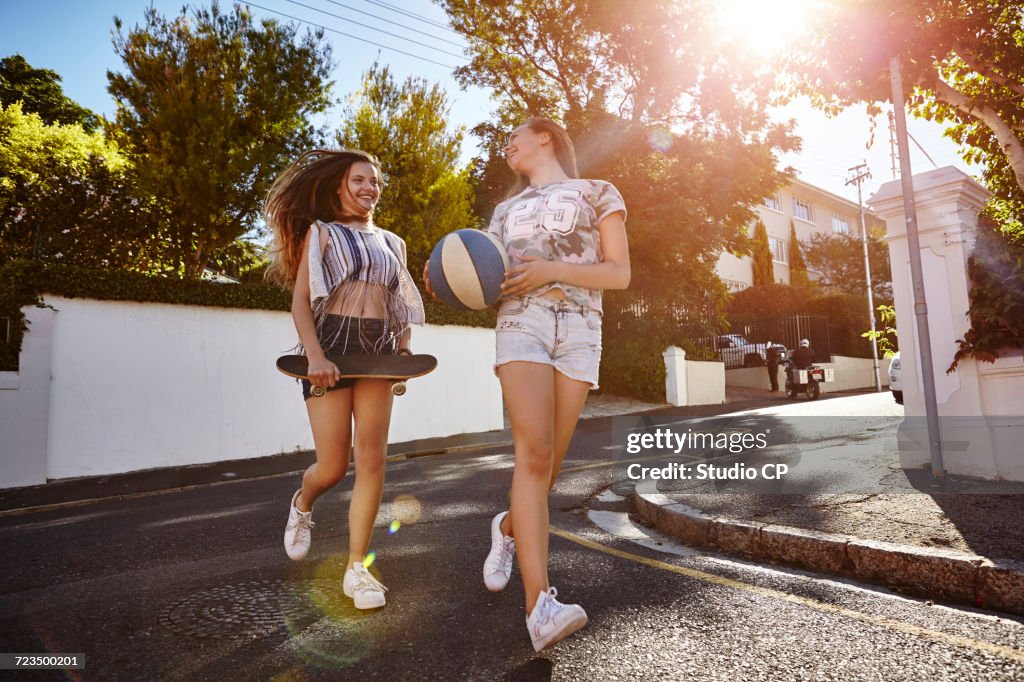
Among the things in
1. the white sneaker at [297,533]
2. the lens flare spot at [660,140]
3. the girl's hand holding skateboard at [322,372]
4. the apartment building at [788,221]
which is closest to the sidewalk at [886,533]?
the white sneaker at [297,533]

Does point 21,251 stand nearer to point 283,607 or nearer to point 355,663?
point 283,607

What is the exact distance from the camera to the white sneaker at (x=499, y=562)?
285 cm

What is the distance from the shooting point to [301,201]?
3303mm

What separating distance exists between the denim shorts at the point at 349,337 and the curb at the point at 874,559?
2.51 metres

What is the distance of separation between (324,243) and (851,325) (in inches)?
1125

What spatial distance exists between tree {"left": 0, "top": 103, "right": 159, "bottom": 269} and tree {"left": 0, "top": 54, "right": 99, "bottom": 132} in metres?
11.8

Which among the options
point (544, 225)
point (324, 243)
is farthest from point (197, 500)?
point (544, 225)

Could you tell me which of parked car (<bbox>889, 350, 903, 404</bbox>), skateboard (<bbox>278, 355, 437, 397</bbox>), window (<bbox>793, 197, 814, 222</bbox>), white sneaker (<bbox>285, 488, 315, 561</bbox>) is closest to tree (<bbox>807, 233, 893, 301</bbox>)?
window (<bbox>793, 197, 814, 222</bbox>)

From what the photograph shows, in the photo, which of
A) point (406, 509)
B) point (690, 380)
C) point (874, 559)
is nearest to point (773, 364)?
point (690, 380)

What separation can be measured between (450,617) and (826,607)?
5.48 ft

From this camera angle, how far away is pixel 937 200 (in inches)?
246

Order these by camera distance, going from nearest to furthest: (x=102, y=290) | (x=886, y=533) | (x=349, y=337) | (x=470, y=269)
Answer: (x=470, y=269) → (x=349, y=337) → (x=886, y=533) → (x=102, y=290)

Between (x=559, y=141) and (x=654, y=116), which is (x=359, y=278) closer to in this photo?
(x=559, y=141)

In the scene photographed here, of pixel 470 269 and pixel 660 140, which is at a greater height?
pixel 660 140
